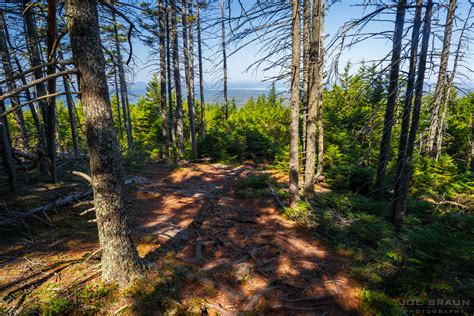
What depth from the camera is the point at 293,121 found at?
6980 millimetres

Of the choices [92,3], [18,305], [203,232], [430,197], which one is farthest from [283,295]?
[430,197]

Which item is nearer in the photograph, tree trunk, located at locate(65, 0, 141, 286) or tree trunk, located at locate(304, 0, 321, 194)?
tree trunk, located at locate(65, 0, 141, 286)

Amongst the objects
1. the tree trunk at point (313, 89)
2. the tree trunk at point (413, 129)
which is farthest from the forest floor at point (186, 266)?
the tree trunk at point (413, 129)

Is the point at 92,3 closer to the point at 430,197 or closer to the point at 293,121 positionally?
the point at 293,121

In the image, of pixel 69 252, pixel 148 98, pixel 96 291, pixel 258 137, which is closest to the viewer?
pixel 96 291

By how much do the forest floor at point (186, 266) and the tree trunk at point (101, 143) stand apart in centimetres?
46

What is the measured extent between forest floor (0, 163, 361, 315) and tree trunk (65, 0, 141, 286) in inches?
18.3

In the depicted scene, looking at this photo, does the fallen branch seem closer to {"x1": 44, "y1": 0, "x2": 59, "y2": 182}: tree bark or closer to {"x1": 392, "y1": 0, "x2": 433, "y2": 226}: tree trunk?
{"x1": 44, "y1": 0, "x2": 59, "y2": 182}: tree bark

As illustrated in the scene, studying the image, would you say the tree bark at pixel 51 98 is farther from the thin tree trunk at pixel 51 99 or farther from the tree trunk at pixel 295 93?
the tree trunk at pixel 295 93

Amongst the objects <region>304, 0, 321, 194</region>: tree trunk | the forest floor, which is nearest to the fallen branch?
the forest floor

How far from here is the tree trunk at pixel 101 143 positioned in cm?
313

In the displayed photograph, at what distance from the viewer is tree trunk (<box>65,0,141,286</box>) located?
3.13 m

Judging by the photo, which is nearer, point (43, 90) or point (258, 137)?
point (43, 90)

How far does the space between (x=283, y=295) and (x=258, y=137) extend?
14.5m
